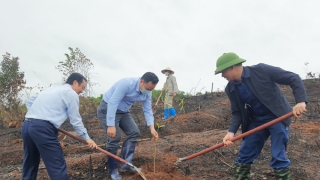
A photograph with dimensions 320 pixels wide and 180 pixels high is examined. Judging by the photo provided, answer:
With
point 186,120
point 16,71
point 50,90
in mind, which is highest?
point 16,71

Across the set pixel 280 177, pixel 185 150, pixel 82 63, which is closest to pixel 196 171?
pixel 185 150

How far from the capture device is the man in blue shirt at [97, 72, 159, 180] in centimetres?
400

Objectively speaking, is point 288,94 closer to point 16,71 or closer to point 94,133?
point 94,133

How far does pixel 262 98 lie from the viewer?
322 cm

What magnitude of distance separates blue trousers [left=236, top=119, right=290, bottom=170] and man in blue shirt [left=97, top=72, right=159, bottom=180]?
144cm

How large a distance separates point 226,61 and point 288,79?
26.9 inches

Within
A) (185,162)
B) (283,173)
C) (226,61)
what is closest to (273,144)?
(283,173)

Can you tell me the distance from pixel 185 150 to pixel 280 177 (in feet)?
8.10

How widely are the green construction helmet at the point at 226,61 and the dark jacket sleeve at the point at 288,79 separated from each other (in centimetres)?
31

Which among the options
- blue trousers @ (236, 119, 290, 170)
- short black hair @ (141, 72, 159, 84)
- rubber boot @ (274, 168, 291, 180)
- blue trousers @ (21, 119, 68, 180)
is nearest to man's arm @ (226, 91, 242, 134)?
blue trousers @ (236, 119, 290, 170)

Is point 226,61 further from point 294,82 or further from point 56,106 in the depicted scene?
point 56,106

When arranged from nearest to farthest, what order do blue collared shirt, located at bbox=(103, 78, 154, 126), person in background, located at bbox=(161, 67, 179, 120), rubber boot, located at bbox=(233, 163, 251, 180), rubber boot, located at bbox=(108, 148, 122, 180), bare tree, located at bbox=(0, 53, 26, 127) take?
rubber boot, located at bbox=(233, 163, 251, 180) → blue collared shirt, located at bbox=(103, 78, 154, 126) → rubber boot, located at bbox=(108, 148, 122, 180) → person in background, located at bbox=(161, 67, 179, 120) → bare tree, located at bbox=(0, 53, 26, 127)

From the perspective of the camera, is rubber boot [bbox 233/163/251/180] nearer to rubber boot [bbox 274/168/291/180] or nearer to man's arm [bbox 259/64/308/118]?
rubber boot [bbox 274/168/291/180]

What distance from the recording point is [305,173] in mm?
4012
